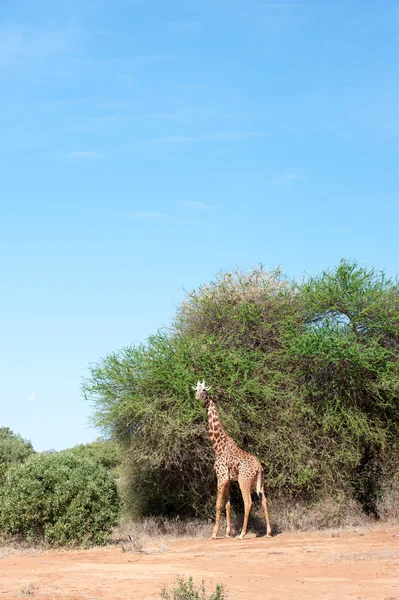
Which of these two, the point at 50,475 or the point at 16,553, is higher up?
the point at 50,475

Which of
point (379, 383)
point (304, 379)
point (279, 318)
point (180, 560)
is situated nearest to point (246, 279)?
point (279, 318)

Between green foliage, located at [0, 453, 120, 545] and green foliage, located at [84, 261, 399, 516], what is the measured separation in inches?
108

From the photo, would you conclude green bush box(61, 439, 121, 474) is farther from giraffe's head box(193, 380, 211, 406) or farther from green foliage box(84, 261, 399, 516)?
giraffe's head box(193, 380, 211, 406)

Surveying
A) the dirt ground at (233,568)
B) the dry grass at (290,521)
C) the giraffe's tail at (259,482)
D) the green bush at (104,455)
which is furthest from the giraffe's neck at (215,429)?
the green bush at (104,455)

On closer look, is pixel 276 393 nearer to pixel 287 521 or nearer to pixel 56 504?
pixel 287 521

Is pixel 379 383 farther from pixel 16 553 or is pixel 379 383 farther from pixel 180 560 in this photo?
pixel 16 553

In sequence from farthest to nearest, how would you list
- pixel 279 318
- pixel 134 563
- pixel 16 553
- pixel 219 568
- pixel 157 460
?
pixel 279 318 < pixel 157 460 < pixel 16 553 < pixel 134 563 < pixel 219 568

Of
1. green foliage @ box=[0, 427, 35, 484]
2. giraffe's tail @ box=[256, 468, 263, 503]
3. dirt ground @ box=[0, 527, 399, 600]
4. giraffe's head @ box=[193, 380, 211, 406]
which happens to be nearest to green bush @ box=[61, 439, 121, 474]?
green foliage @ box=[0, 427, 35, 484]

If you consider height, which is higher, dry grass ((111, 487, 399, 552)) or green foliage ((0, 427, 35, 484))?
green foliage ((0, 427, 35, 484))

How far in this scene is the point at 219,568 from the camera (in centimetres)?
1321

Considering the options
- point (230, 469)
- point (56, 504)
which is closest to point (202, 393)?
point (230, 469)

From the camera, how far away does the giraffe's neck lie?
727 inches

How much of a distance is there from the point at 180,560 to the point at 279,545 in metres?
3.06

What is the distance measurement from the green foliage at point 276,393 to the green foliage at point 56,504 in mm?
2732
